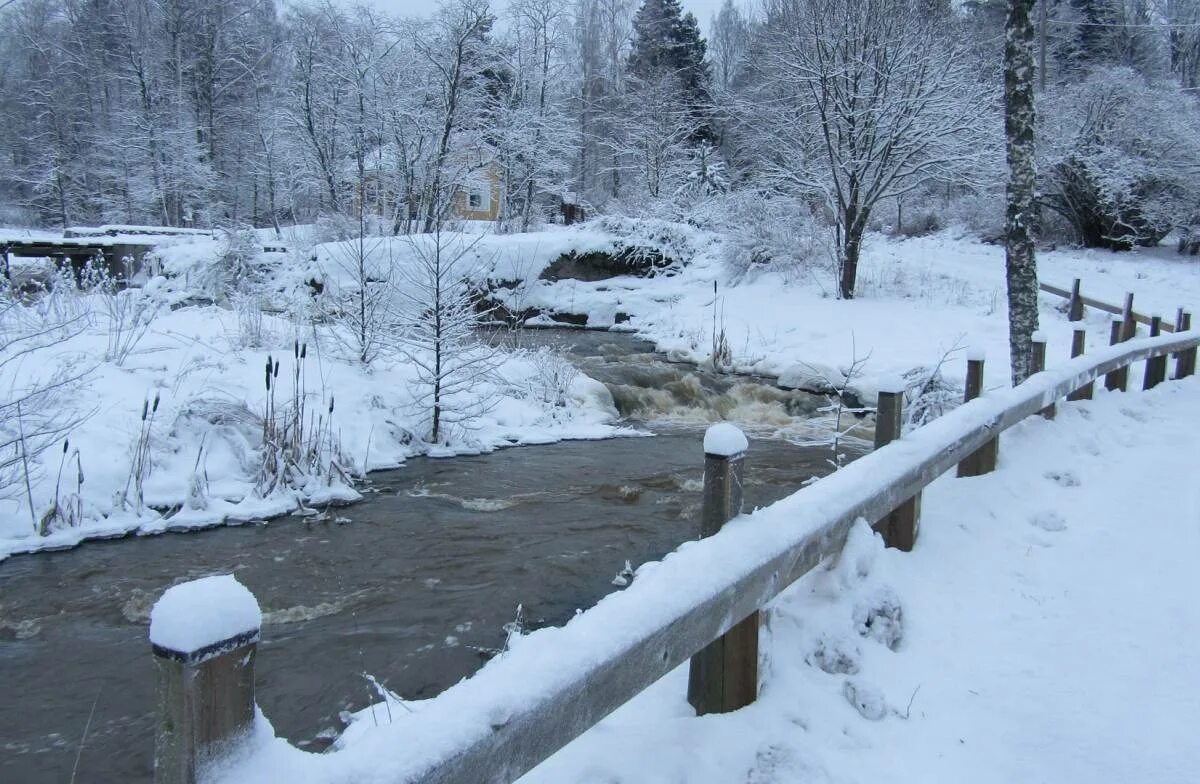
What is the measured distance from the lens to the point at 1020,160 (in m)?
7.81

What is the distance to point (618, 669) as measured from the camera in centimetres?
211

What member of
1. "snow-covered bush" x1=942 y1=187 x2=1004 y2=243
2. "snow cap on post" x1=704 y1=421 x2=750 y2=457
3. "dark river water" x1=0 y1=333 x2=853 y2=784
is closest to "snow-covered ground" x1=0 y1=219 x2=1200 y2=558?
"dark river water" x1=0 y1=333 x2=853 y2=784

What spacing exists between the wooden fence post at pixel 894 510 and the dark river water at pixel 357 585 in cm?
224

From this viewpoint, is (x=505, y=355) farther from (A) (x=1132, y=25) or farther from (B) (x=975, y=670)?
(A) (x=1132, y=25)

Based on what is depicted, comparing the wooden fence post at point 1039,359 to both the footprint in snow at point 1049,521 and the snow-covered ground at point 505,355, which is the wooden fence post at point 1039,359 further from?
the footprint in snow at point 1049,521

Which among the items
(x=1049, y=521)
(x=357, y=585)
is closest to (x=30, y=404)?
(x=357, y=585)

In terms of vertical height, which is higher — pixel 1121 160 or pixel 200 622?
pixel 1121 160

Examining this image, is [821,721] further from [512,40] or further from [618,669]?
[512,40]

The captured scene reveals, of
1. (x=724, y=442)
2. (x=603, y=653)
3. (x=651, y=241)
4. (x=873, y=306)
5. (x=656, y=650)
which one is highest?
(x=651, y=241)

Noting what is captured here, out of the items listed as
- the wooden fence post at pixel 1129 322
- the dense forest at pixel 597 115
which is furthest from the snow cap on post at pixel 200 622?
the wooden fence post at pixel 1129 322

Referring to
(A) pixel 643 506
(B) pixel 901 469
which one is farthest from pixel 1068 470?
(A) pixel 643 506

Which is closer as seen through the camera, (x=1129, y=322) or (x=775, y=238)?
(x=1129, y=322)

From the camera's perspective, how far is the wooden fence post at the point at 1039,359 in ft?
23.2

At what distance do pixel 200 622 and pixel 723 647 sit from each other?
80.0 inches
